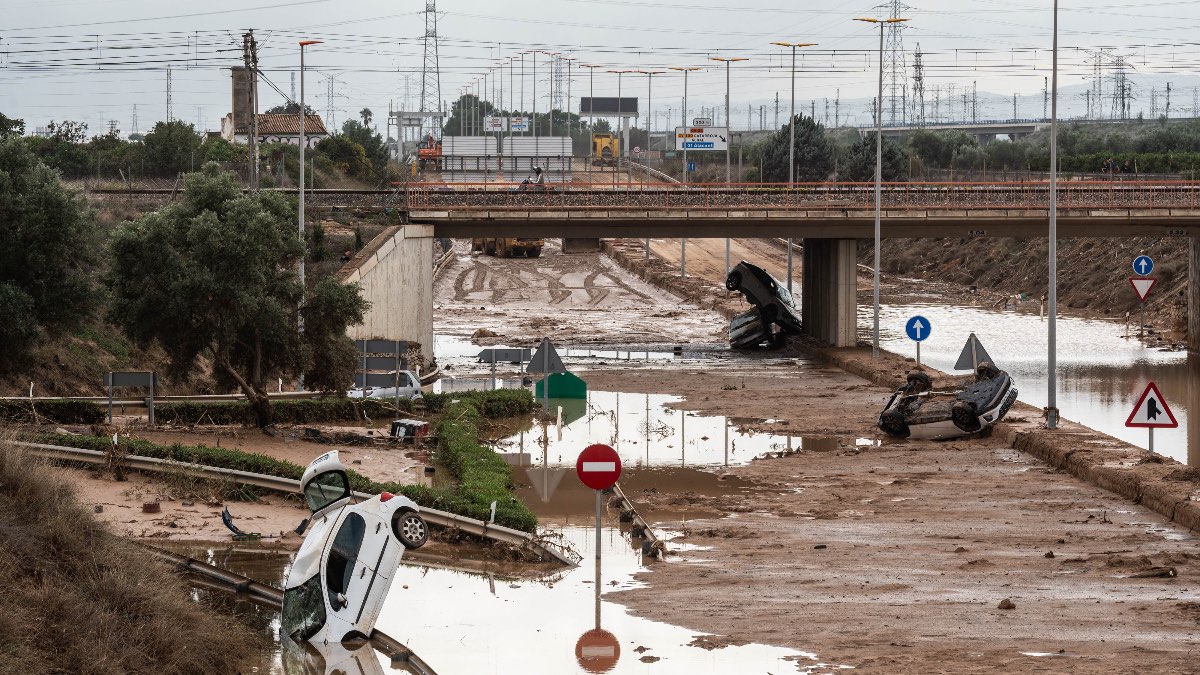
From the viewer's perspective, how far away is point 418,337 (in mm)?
57594

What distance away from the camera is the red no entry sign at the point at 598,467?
18281 millimetres

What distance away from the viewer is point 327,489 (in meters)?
17.8

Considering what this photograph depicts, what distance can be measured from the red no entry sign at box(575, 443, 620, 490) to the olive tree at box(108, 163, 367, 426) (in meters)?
16.5

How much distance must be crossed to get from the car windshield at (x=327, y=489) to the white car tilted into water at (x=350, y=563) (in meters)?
0.03

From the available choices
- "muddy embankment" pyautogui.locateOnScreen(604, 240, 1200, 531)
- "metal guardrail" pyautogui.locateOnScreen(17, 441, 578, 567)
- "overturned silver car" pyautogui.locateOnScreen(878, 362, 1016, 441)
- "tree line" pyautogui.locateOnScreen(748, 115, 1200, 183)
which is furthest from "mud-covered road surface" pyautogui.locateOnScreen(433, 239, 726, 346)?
"metal guardrail" pyautogui.locateOnScreen(17, 441, 578, 567)

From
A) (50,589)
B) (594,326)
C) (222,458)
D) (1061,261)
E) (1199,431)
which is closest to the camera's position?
(50,589)

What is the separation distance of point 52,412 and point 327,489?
60.7 ft

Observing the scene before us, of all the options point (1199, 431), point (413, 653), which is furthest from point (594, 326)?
point (413, 653)

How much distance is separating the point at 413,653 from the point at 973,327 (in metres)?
62.6

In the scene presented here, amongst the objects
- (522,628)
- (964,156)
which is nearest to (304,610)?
(522,628)

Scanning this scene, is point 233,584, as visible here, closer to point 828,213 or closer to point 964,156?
point 828,213

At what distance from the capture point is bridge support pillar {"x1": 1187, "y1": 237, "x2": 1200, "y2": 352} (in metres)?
66.6

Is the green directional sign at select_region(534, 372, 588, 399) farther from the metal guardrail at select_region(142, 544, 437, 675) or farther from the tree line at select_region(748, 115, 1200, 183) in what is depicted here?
the tree line at select_region(748, 115, 1200, 183)

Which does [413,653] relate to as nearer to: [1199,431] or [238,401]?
[238,401]
